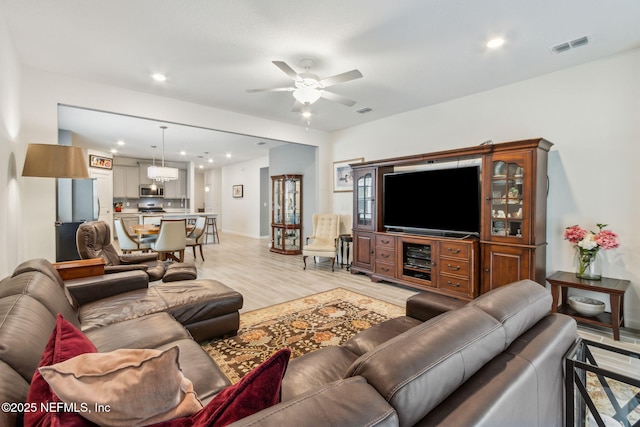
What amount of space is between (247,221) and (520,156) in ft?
28.0

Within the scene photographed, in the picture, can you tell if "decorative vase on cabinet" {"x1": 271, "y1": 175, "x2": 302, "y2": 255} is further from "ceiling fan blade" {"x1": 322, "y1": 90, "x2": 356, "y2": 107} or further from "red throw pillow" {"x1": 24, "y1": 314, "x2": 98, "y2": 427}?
"red throw pillow" {"x1": 24, "y1": 314, "x2": 98, "y2": 427}

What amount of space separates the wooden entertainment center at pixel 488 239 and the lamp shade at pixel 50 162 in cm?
377

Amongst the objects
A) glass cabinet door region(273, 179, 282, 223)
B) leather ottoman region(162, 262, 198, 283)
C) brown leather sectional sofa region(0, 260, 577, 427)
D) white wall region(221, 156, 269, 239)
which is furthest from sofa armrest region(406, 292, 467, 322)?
white wall region(221, 156, 269, 239)

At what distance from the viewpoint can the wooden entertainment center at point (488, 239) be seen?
3.10 metres

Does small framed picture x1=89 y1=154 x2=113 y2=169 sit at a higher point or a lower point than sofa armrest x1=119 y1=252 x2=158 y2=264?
higher

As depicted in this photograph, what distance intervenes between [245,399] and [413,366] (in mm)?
430

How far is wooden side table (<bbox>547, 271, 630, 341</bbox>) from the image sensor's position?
2594 mm

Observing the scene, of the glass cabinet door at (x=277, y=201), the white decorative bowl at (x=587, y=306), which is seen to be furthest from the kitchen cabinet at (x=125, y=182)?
the white decorative bowl at (x=587, y=306)

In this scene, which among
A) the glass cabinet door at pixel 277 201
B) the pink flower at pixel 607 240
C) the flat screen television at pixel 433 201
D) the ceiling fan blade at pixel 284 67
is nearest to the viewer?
the ceiling fan blade at pixel 284 67

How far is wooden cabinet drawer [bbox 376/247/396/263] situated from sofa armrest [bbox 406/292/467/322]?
2153 mm

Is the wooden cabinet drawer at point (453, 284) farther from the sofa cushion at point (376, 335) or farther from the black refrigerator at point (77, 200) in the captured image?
the black refrigerator at point (77, 200)

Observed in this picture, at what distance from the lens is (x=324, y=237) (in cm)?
565

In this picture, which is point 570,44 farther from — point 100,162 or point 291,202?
point 100,162

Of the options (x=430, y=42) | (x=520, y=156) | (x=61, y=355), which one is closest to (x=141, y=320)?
(x=61, y=355)
